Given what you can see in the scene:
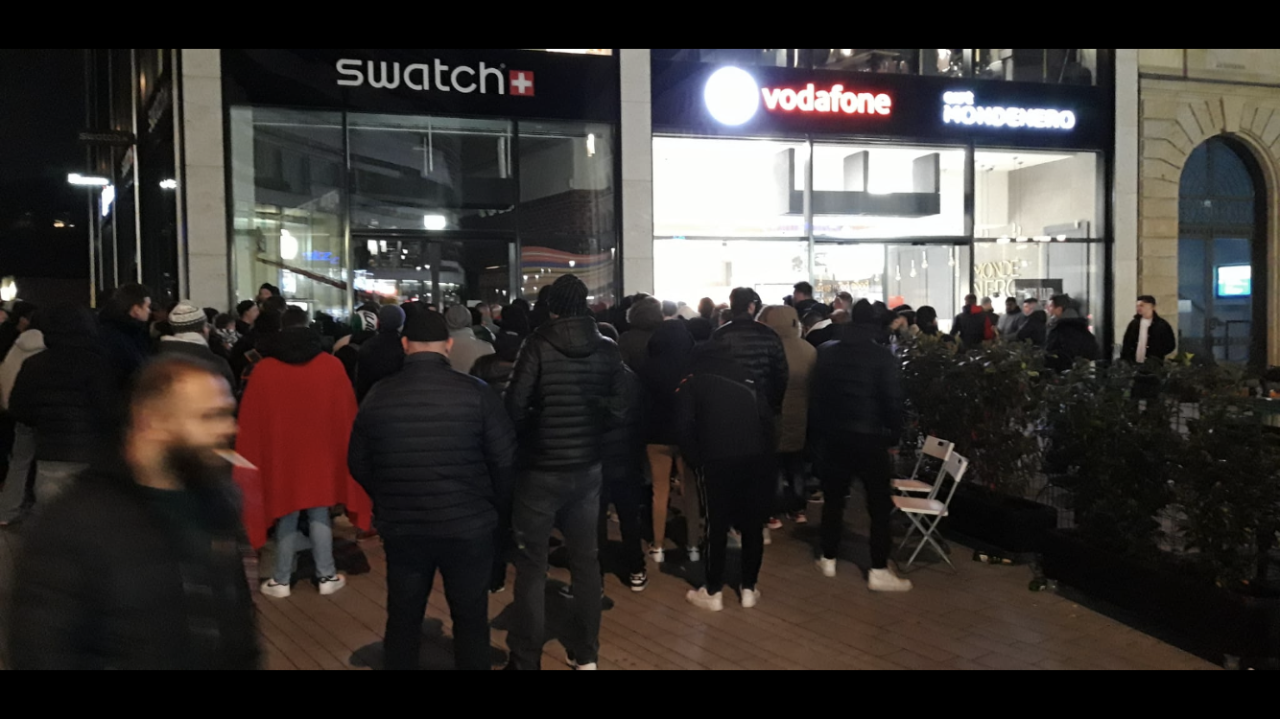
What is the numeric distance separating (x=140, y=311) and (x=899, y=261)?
12.6m

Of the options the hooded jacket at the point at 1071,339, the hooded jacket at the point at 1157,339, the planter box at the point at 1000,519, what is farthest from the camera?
the hooded jacket at the point at 1157,339

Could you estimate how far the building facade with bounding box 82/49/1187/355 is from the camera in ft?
45.2

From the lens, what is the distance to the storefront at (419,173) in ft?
45.1

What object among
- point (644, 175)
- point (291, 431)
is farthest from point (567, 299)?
point (644, 175)

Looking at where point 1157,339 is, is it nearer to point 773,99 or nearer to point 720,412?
point 773,99

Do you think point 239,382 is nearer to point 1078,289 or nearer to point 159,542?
point 159,542

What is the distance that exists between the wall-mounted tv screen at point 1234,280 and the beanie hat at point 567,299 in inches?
687

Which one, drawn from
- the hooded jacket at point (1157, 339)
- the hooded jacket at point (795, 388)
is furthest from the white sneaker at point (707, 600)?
the hooded jacket at point (1157, 339)

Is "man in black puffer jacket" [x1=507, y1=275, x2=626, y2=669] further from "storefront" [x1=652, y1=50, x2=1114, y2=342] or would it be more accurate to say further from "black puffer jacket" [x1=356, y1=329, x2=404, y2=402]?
"storefront" [x1=652, y1=50, x2=1114, y2=342]

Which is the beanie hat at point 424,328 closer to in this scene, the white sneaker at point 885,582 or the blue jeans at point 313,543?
the blue jeans at point 313,543

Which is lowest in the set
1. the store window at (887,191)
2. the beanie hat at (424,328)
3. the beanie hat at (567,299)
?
the beanie hat at (424,328)

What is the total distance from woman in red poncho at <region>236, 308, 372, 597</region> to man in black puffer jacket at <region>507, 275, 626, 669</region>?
1.83 metres

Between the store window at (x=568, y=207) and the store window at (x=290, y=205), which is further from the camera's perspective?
the store window at (x=568, y=207)
